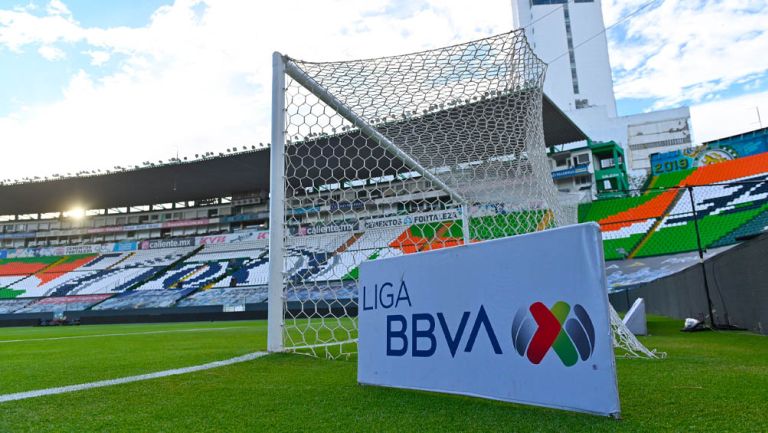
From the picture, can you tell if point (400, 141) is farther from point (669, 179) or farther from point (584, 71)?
point (584, 71)

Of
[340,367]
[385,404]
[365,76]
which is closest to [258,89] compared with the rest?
[365,76]

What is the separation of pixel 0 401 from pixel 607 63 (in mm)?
56278

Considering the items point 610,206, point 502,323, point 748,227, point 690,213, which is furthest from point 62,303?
point 748,227

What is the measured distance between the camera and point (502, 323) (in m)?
2.01

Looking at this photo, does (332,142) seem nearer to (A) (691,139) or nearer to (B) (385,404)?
(B) (385,404)

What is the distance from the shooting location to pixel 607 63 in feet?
161

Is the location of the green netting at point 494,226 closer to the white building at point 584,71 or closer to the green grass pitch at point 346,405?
the green grass pitch at point 346,405

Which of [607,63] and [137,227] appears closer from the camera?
[137,227]

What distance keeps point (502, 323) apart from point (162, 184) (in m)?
30.4

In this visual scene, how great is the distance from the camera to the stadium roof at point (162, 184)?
80.3ft

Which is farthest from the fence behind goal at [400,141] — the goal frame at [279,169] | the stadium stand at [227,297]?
the stadium stand at [227,297]

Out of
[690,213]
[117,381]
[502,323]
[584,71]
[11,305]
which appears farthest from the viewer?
[584,71]

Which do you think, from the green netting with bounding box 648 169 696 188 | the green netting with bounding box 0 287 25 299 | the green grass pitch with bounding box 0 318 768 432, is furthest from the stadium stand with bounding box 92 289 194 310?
the green netting with bounding box 648 169 696 188

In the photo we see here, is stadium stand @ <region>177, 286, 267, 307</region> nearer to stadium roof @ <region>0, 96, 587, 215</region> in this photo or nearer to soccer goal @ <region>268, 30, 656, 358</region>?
stadium roof @ <region>0, 96, 587, 215</region>
